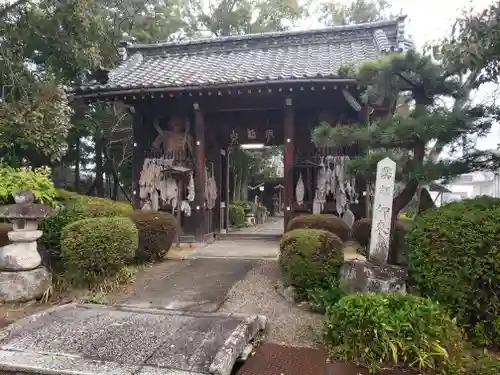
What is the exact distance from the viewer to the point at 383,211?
461 centimetres

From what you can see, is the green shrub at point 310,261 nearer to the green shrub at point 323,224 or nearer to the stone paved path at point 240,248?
the green shrub at point 323,224

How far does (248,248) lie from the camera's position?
8297mm

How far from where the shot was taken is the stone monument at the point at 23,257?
17.5 ft

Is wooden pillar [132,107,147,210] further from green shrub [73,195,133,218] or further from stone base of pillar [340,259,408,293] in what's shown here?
stone base of pillar [340,259,408,293]

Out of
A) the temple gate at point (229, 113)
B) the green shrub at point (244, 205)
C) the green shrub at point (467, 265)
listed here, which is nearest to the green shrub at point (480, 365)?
A: the green shrub at point (467, 265)

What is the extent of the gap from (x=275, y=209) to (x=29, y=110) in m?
20.4

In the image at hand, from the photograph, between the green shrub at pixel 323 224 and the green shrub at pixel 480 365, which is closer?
the green shrub at pixel 480 365

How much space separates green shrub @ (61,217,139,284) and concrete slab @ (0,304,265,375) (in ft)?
2.74

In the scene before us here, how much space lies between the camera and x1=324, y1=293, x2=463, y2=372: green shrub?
3.19 m

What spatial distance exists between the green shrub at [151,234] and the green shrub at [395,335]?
13.0 ft

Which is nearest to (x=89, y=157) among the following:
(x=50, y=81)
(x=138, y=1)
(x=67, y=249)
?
(x=138, y=1)

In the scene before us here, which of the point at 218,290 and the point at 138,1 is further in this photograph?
the point at 138,1

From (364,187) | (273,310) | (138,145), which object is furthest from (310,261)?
(138,145)

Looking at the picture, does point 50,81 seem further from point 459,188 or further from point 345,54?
point 459,188
